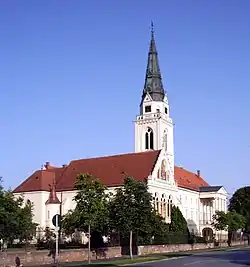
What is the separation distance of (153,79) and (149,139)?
1282 centimetres

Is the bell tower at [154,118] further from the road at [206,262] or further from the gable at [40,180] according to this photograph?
the road at [206,262]

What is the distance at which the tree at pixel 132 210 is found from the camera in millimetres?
50625

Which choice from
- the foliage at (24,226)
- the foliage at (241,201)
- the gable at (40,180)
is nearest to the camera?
the foliage at (24,226)

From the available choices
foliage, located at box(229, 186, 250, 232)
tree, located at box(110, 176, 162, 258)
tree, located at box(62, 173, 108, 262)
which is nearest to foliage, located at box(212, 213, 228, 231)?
foliage, located at box(229, 186, 250, 232)

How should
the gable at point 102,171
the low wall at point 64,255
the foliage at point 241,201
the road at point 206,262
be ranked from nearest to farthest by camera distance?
the road at point 206,262
the low wall at point 64,255
the gable at point 102,171
the foliage at point 241,201

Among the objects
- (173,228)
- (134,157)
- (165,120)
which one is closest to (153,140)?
(165,120)

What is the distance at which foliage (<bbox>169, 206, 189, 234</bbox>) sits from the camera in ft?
265

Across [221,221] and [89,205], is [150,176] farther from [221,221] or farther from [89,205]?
[89,205]

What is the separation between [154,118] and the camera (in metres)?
96.2

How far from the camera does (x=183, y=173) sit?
10850 centimetres

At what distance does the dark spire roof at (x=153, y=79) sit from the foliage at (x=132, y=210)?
4921 centimetres

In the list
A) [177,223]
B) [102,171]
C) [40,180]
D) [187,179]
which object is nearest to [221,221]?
[177,223]

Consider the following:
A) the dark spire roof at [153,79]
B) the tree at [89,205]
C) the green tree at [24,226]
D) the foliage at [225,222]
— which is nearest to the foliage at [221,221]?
the foliage at [225,222]

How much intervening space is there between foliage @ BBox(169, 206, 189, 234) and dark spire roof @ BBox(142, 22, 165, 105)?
24.3 metres
